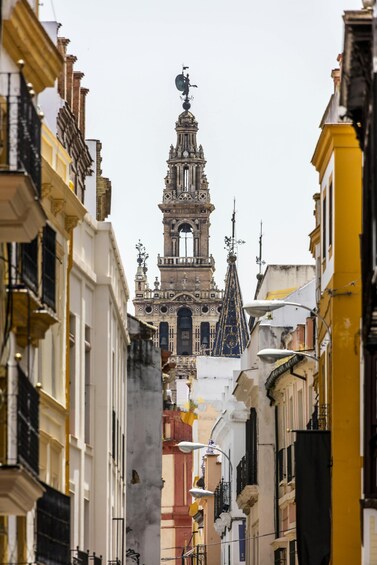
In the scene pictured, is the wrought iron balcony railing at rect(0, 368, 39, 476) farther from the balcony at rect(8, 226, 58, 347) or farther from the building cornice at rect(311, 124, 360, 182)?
the building cornice at rect(311, 124, 360, 182)

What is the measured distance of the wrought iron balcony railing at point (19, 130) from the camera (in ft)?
66.1

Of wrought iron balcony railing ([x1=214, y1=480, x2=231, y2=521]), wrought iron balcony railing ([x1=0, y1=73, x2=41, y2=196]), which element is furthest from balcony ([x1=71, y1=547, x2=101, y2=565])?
wrought iron balcony railing ([x1=214, y1=480, x2=231, y2=521])

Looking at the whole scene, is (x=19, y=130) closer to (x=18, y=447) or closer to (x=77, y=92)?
(x=18, y=447)

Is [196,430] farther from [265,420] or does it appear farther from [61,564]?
[61,564]

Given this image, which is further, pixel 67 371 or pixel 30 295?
pixel 67 371

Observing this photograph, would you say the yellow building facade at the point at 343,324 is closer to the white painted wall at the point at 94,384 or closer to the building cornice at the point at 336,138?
the building cornice at the point at 336,138

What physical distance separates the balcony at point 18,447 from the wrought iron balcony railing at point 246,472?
1487 inches

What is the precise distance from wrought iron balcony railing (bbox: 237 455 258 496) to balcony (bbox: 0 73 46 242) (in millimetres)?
38720

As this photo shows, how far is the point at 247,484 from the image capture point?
198 ft

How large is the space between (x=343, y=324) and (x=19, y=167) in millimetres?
16166

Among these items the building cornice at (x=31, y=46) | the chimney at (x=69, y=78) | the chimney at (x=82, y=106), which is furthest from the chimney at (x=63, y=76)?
the building cornice at (x=31, y=46)

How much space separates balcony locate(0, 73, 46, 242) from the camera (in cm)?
1970

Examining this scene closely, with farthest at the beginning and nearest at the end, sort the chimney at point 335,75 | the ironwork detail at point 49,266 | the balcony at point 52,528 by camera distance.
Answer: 1. the chimney at point 335,75
2. the ironwork detail at point 49,266
3. the balcony at point 52,528

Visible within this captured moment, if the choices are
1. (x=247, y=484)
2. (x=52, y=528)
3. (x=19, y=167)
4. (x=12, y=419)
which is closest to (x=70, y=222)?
(x=52, y=528)
